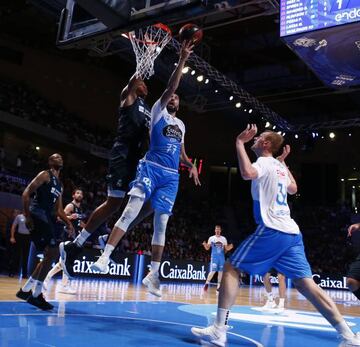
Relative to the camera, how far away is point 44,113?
69.9 feet

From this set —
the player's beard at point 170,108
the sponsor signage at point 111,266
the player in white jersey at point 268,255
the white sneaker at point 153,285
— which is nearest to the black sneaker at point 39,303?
the white sneaker at point 153,285

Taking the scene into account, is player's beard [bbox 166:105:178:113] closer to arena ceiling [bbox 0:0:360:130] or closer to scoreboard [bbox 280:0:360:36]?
scoreboard [bbox 280:0:360:36]

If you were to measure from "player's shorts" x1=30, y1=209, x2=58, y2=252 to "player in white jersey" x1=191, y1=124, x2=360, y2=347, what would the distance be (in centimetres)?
229

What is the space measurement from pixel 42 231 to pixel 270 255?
2.89 m

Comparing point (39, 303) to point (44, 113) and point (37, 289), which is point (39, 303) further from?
point (44, 113)

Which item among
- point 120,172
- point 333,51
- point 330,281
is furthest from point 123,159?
point 330,281

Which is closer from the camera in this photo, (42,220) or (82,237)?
(82,237)

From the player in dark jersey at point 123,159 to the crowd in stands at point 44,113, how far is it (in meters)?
15.9

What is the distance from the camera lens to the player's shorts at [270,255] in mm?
3746

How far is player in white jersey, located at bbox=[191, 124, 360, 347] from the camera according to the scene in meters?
3.74

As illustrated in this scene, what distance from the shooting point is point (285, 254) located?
381 centimetres

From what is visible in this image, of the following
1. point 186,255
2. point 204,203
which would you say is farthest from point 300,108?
point 186,255

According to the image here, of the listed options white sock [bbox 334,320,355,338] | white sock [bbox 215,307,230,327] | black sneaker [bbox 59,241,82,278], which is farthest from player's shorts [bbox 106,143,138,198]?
white sock [bbox 334,320,355,338]

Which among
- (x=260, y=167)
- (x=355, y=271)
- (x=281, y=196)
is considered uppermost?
(x=260, y=167)
